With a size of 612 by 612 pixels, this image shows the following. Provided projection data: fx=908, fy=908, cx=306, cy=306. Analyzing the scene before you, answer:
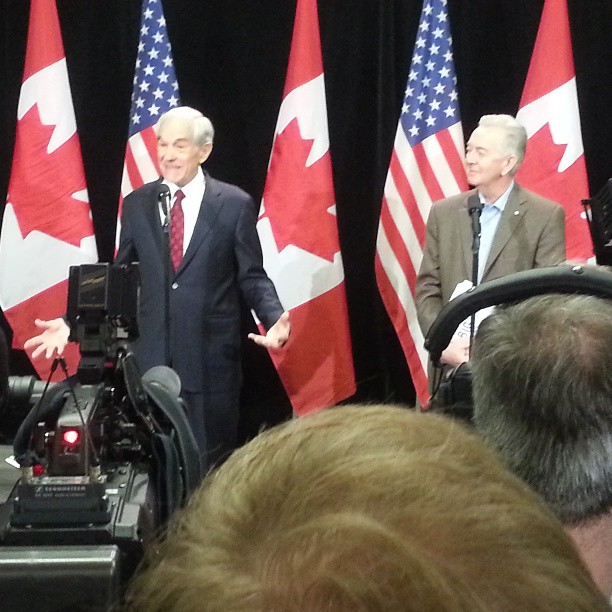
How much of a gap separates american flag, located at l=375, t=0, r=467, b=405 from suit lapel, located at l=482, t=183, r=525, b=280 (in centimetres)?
58

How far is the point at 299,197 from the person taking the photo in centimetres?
380

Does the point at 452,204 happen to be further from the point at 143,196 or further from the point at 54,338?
the point at 54,338

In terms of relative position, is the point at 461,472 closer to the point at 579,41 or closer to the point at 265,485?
the point at 265,485

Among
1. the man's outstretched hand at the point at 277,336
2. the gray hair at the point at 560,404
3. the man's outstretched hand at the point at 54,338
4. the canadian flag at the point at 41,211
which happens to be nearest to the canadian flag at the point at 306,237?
the canadian flag at the point at 41,211

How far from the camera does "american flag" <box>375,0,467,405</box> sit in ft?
12.3

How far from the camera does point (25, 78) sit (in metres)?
3.74

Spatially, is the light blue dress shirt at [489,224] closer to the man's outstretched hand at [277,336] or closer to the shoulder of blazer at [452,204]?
the shoulder of blazer at [452,204]

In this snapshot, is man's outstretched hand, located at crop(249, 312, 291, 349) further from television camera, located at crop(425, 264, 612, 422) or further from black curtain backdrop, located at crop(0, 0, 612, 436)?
television camera, located at crop(425, 264, 612, 422)

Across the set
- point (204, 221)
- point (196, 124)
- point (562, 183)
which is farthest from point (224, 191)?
point (562, 183)

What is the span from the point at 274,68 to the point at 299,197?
591 mm

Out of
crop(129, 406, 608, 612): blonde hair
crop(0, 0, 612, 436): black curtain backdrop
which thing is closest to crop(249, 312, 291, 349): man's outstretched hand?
crop(0, 0, 612, 436): black curtain backdrop

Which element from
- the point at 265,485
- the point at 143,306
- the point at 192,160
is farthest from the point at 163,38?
the point at 265,485

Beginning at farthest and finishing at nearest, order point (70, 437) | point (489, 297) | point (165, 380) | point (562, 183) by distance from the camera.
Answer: point (562, 183)
point (165, 380)
point (70, 437)
point (489, 297)

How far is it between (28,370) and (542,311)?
361 cm
